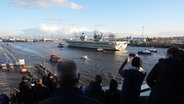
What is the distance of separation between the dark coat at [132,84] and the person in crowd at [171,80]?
74 centimetres

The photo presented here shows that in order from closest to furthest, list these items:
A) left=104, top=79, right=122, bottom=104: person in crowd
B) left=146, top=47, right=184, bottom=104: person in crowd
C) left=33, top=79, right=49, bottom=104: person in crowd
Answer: left=146, top=47, right=184, bottom=104: person in crowd < left=104, top=79, right=122, bottom=104: person in crowd < left=33, top=79, right=49, bottom=104: person in crowd

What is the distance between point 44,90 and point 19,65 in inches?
1371

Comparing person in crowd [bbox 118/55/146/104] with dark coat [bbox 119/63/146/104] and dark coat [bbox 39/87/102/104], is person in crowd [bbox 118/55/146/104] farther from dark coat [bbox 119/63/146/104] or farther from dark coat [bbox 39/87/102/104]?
dark coat [bbox 39/87/102/104]

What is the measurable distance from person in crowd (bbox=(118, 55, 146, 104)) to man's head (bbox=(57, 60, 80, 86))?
2119 millimetres

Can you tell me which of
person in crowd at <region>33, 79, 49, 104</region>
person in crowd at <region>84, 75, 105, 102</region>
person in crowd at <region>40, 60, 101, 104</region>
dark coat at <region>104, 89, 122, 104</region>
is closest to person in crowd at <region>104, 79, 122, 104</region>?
dark coat at <region>104, 89, 122, 104</region>

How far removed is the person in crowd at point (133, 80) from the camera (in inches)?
158

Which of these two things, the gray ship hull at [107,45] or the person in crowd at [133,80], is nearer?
the person in crowd at [133,80]

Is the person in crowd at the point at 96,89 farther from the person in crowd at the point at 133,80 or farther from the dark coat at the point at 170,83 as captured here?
the dark coat at the point at 170,83

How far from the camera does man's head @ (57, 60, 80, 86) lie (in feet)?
6.65

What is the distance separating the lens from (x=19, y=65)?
38125 millimetres

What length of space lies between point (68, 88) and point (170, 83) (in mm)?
1751

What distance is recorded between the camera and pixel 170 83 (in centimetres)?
322

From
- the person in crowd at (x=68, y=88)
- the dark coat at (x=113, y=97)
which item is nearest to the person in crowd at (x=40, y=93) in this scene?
the dark coat at (x=113, y=97)

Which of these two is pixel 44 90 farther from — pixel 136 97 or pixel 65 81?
pixel 65 81
